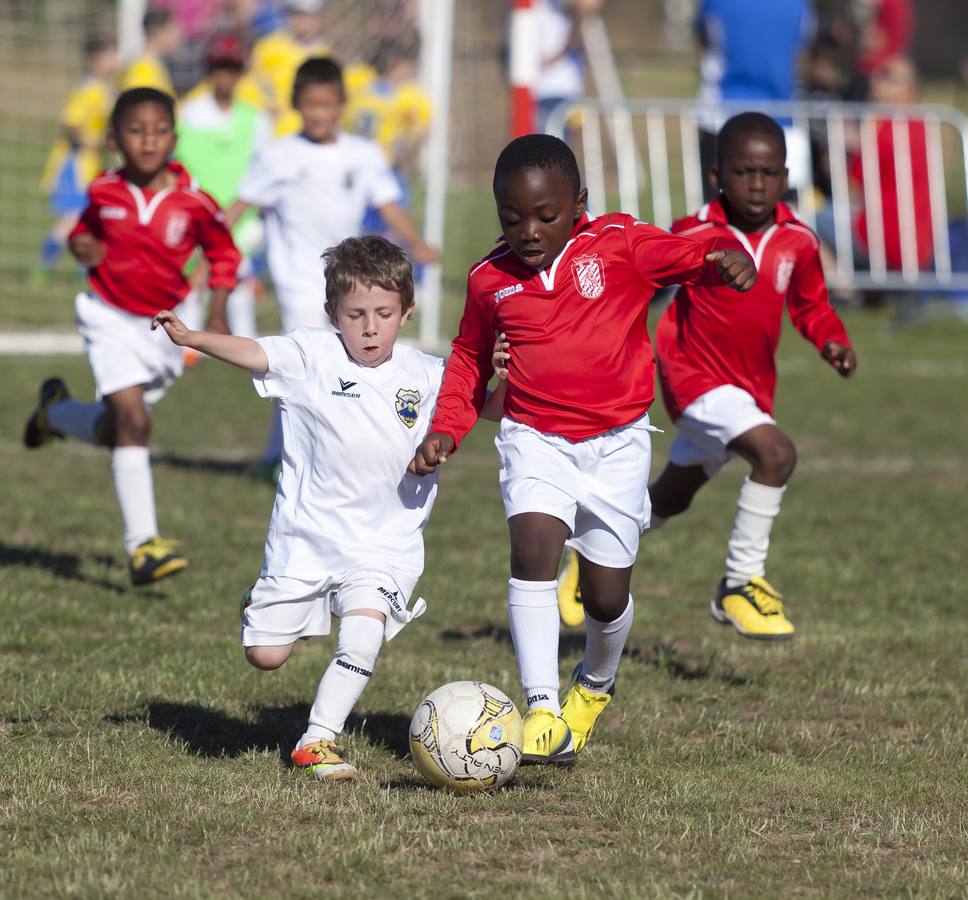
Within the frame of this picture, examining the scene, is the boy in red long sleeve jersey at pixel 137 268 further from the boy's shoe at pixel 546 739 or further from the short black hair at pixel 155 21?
the short black hair at pixel 155 21

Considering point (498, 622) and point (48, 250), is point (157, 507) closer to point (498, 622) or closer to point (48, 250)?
point (498, 622)

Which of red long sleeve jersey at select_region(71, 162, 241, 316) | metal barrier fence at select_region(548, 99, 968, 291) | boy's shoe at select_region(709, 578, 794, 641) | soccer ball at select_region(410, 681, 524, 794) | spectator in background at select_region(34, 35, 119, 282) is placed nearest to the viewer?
soccer ball at select_region(410, 681, 524, 794)

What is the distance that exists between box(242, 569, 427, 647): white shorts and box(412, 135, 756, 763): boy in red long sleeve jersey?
1.17 feet

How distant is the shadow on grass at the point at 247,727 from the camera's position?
499 cm

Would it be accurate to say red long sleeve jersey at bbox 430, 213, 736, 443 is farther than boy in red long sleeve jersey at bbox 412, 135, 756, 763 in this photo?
Yes

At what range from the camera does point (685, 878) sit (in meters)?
3.93

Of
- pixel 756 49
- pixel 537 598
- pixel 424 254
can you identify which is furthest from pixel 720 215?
pixel 756 49

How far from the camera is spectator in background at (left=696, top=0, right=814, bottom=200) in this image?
50.0 feet

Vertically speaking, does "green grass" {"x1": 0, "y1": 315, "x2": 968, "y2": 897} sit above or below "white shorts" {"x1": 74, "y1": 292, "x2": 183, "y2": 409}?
below

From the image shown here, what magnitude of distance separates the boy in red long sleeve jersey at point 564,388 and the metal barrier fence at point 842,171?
32.8ft

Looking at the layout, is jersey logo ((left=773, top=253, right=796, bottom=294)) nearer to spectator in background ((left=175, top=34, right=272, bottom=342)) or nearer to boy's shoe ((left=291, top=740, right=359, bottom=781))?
boy's shoe ((left=291, top=740, right=359, bottom=781))

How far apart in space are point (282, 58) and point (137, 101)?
837cm

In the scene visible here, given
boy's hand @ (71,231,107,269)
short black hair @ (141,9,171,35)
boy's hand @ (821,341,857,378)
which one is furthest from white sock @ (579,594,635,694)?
short black hair @ (141,9,171,35)

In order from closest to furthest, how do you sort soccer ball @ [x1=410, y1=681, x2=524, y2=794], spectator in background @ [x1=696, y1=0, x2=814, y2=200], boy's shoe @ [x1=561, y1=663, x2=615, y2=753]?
soccer ball @ [x1=410, y1=681, x2=524, y2=794]
boy's shoe @ [x1=561, y1=663, x2=615, y2=753]
spectator in background @ [x1=696, y1=0, x2=814, y2=200]
